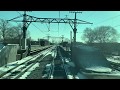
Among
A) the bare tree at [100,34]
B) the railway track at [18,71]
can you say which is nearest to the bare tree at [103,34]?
the bare tree at [100,34]

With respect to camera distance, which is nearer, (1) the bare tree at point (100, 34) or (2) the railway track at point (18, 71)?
(2) the railway track at point (18, 71)

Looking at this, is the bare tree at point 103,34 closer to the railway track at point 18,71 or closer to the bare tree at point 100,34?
the bare tree at point 100,34

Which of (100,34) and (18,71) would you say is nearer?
(18,71)

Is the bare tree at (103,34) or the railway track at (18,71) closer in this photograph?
the railway track at (18,71)

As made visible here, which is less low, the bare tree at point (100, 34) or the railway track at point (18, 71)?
the bare tree at point (100, 34)

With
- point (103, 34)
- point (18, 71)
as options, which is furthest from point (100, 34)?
point (18, 71)

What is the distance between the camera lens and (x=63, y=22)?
28625 millimetres

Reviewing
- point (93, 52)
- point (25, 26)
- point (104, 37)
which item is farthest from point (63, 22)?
point (93, 52)

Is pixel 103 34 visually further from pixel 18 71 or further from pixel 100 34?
pixel 18 71

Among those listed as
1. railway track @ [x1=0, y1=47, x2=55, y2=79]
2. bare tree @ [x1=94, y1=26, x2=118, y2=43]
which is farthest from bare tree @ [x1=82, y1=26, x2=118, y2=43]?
railway track @ [x1=0, y1=47, x2=55, y2=79]

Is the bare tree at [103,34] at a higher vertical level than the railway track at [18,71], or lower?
higher
